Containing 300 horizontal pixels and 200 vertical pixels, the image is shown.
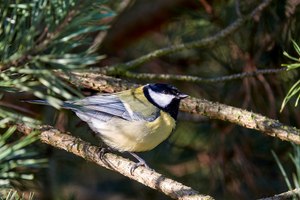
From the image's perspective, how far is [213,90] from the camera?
223 centimetres

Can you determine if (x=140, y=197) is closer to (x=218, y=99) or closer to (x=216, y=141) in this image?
(x=216, y=141)

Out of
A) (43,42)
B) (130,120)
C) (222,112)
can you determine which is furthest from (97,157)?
(43,42)

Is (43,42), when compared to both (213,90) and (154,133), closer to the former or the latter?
(154,133)

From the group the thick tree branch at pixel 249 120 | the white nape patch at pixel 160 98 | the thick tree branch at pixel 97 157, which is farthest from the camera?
the white nape patch at pixel 160 98

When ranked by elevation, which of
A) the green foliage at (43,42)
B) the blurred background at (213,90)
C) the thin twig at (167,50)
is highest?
the green foliage at (43,42)

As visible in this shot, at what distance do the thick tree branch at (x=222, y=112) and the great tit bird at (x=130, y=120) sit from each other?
0.11 m

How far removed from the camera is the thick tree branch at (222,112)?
4.73ft

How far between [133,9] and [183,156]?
0.70 meters

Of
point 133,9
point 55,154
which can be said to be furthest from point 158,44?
point 55,154

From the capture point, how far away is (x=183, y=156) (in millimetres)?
2434

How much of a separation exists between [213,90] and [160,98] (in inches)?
12.4

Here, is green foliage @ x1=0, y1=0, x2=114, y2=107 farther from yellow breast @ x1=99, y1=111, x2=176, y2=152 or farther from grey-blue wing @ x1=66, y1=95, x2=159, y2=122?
yellow breast @ x1=99, y1=111, x2=176, y2=152

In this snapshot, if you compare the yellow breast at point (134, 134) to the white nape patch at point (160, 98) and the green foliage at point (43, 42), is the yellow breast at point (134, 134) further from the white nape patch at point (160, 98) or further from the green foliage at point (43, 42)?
the green foliage at point (43, 42)

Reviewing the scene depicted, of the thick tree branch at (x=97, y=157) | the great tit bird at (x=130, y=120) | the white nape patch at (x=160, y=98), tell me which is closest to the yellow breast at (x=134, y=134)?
the great tit bird at (x=130, y=120)
